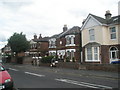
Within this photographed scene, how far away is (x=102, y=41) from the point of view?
22078 millimetres

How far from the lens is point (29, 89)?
7977mm

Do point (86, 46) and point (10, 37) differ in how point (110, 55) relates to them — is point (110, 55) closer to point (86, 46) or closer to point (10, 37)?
point (86, 46)

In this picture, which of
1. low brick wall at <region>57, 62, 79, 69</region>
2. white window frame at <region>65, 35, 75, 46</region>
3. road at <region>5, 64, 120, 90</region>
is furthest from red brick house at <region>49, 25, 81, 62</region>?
road at <region>5, 64, 120, 90</region>

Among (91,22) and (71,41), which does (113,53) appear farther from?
(71,41)

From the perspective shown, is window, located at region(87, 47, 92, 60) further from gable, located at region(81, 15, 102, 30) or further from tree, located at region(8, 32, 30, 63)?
tree, located at region(8, 32, 30, 63)

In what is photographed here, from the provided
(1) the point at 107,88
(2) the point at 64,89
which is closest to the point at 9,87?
(2) the point at 64,89

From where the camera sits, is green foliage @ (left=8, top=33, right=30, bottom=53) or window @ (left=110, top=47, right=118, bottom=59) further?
green foliage @ (left=8, top=33, right=30, bottom=53)

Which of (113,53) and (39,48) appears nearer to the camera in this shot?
(113,53)

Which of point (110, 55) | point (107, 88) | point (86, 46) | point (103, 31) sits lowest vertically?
point (107, 88)

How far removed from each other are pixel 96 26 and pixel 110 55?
16.9 feet

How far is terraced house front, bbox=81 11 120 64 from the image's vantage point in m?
21.4

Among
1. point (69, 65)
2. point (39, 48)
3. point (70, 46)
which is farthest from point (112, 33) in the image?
point (39, 48)

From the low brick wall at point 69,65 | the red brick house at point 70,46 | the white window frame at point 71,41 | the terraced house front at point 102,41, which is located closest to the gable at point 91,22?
the terraced house front at point 102,41

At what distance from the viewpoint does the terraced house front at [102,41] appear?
70.4ft
